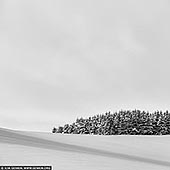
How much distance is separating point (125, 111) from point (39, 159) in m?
64.3

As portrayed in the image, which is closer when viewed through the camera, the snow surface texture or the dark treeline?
the snow surface texture

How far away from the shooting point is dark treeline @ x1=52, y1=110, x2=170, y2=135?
206ft

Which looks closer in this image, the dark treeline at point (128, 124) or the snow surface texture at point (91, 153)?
the snow surface texture at point (91, 153)

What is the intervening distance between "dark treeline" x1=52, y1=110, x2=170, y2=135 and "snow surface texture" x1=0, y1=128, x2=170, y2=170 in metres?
50.5

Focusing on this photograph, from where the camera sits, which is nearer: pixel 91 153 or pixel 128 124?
pixel 91 153

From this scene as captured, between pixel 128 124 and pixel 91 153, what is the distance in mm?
56154

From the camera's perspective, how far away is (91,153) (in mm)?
9305

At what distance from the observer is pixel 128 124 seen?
212 ft

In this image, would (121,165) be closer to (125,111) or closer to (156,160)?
(156,160)

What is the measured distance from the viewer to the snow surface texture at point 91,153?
293 inches

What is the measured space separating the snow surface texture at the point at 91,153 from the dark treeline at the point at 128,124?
166 ft

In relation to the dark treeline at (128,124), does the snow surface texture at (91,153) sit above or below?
below

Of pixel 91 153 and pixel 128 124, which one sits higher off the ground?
pixel 128 124

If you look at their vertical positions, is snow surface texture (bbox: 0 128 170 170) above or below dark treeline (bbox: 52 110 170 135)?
below
